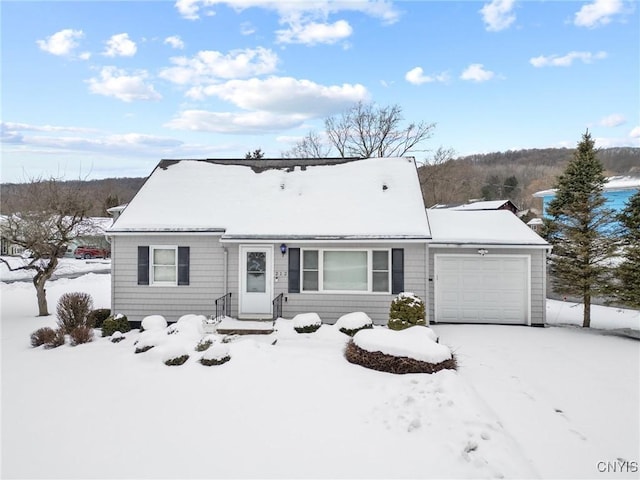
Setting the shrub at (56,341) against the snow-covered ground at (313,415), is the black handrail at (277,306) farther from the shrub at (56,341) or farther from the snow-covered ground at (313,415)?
the shrub at (56,341)

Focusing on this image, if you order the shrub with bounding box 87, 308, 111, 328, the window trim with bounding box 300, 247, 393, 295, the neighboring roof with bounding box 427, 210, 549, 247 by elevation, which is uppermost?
the neighboring roof with bounding box 427, 210, 549, 247

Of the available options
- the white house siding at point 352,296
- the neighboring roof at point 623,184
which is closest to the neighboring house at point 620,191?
the neighboring roof at point 623,184

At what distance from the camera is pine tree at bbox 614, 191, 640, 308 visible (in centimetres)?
1057

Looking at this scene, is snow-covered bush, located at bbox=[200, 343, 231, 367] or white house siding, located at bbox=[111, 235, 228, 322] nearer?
snow-covered bush, located at bbox=[200, 343, 231, 367]

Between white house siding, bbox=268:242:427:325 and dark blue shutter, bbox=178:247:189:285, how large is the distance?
2608mm

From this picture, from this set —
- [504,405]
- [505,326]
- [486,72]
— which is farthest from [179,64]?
[504,405]

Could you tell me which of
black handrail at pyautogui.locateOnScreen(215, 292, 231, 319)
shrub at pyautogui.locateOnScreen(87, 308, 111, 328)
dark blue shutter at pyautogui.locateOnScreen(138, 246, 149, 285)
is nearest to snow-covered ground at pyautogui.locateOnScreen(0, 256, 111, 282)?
shrub at pyautogui.locateOnScreen(87, 308, 111, 328)

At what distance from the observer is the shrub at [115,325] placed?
10.3 m

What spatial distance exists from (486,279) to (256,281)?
275 inches

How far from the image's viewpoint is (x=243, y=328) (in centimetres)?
999

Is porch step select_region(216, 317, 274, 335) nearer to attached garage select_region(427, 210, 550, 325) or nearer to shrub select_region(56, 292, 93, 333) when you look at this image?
shrub select_region(56, 292, 93, 333)

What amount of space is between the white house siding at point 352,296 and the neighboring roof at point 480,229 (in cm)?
122

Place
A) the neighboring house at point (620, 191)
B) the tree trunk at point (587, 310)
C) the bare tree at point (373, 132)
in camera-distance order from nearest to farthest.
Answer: the tree trunk at point (587, 310) → the neighboring house at point (620, 191) → the bare tree at point (373, 132)

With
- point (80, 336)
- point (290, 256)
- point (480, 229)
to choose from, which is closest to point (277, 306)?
point (290, 256)
